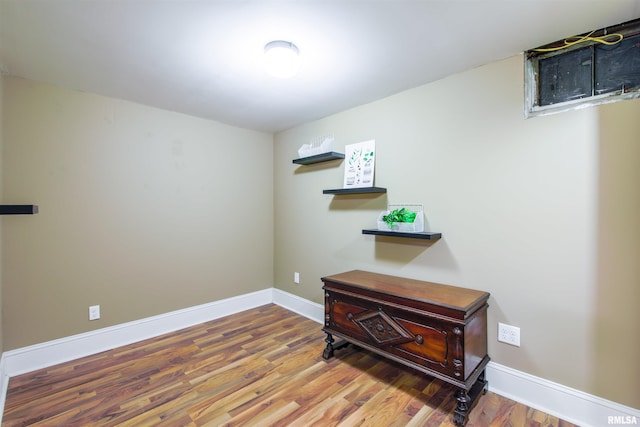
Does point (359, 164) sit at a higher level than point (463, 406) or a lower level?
higher

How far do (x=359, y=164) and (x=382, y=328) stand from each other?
5.01 feet

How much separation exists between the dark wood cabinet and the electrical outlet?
0.10 meters

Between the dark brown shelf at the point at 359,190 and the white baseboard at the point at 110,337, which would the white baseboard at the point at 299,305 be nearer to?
the white baseboard at the point at 110,337

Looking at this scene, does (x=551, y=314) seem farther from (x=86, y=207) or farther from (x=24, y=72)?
(x=24, y=72)

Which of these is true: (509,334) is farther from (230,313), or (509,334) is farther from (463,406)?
(230,313)

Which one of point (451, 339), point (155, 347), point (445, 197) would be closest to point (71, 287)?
point (155, 347)

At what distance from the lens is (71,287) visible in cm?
243

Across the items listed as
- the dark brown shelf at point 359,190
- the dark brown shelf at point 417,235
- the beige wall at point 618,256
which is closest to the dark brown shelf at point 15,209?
the dark brown shelf at point 359,190

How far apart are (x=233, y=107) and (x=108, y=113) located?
1.12 metres

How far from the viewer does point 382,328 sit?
2096 millimetres

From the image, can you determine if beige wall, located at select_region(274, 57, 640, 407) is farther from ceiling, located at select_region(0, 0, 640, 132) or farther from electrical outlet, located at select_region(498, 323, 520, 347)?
ceiling, located at select_region(0, 0, 640, 132)

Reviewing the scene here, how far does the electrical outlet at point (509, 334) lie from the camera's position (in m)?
1.91

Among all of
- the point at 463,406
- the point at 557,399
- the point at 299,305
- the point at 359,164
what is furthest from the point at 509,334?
the point at 299,305

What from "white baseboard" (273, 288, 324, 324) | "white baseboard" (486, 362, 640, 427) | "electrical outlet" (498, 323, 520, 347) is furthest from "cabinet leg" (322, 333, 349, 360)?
"electrical outlet" (498, 323, 520, 347)
